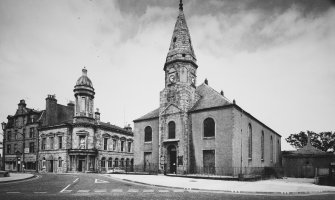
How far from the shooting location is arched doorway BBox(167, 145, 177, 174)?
30.3m

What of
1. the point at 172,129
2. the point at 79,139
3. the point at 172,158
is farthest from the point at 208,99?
the point at 79,139

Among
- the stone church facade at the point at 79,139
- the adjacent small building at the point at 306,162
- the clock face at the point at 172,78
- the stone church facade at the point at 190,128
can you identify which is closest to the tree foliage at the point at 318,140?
the adjacent small building at the point at 306,162

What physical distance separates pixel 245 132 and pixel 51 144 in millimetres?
32500

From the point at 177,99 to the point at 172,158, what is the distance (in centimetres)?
667

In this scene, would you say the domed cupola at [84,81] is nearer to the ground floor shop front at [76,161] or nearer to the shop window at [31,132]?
the ground floor shop front at [76,161]

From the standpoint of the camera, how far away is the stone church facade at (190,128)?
27.6m

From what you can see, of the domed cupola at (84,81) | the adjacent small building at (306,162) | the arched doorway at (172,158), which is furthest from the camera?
the domed cupola at (84,81)

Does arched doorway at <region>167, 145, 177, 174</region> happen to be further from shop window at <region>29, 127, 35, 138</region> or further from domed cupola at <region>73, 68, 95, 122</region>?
shop window at <region>29, 127, 35, 138</region>

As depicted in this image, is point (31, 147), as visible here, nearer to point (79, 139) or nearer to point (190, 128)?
point (79, 139)

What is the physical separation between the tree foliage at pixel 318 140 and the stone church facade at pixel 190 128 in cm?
5140

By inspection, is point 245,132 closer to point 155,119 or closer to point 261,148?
point 261,148

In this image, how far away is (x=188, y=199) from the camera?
39.5 ft

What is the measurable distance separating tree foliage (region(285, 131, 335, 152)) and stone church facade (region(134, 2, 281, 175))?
51.4m

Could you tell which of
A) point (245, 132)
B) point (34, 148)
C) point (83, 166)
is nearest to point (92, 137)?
point (83, 166)
